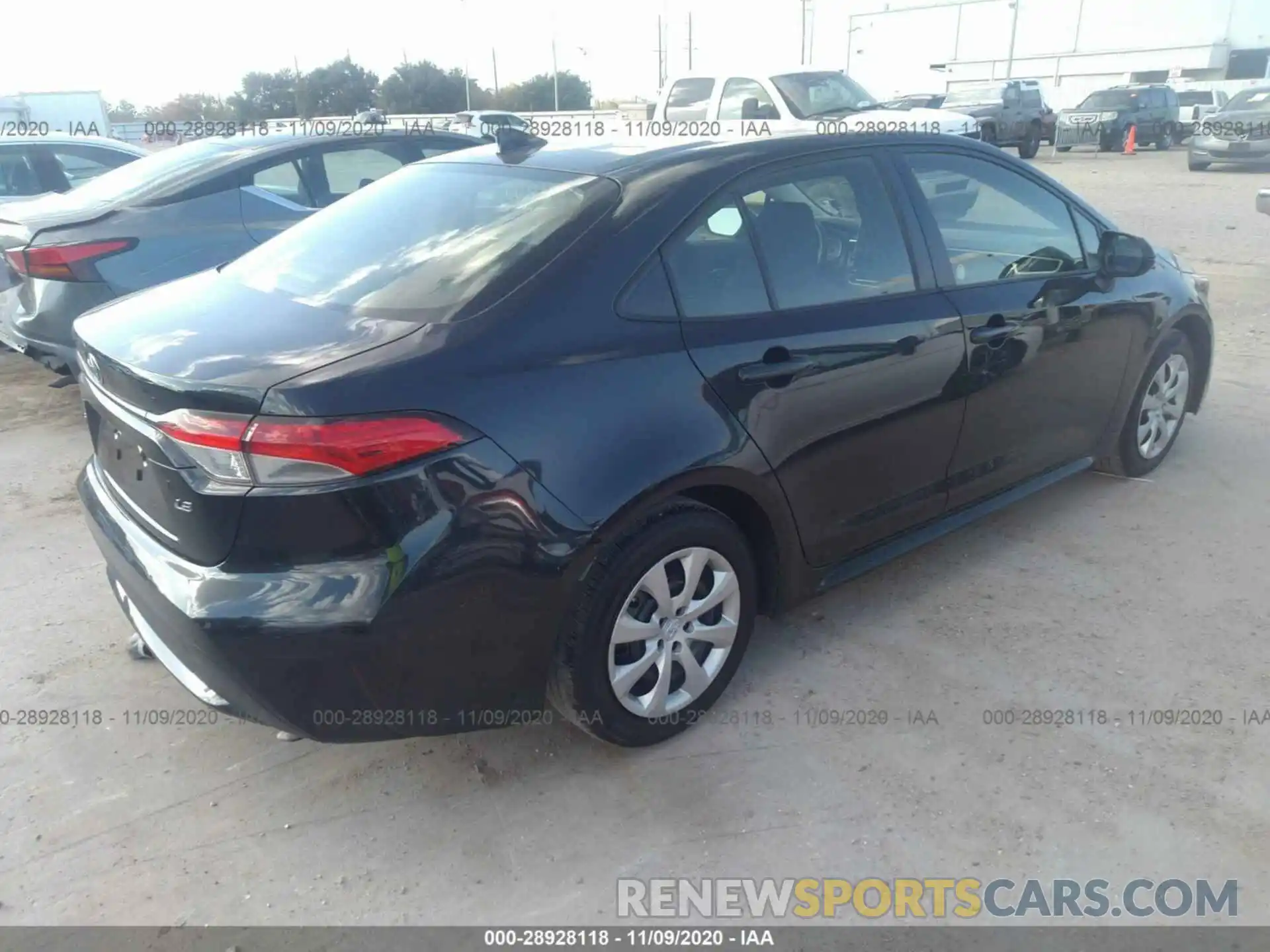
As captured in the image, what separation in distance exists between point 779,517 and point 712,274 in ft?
2.47

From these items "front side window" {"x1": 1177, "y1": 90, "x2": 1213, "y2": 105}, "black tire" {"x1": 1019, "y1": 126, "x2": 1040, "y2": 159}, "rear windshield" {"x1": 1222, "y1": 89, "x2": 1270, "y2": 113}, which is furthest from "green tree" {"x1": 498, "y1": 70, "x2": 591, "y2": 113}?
"rear windshield" {"x1": 1222, "y1": 89, "x2": 1270, "y2": 113}

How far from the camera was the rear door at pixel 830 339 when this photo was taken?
2.79 metres

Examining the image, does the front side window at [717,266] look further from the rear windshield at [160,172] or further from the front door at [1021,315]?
the rear windshield at [160,172]

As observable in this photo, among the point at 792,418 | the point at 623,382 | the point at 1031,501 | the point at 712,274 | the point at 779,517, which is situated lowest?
the point at 1031,501

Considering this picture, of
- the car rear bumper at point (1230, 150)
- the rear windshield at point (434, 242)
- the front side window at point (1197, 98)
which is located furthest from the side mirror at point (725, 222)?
the front side window at point (1197, 98)

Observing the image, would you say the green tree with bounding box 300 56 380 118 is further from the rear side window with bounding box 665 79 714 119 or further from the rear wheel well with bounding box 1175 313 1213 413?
the rear wheel well with bounding box 1175 313 1213 413

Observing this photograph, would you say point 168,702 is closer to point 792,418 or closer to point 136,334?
point 136,334

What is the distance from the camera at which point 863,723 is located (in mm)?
3018

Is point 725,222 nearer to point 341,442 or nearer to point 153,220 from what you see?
point 341,442

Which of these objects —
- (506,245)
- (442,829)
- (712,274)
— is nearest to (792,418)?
(712,274)

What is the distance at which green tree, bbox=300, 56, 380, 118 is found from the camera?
48719mm

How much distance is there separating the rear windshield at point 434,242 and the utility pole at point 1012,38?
199 ft
